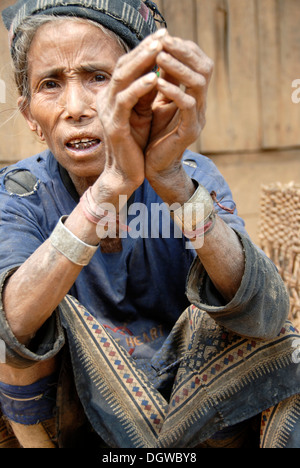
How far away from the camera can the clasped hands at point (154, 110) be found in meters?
1.30

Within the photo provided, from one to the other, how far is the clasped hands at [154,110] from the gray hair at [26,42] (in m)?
0.47

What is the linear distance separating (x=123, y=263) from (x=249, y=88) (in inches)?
97.4

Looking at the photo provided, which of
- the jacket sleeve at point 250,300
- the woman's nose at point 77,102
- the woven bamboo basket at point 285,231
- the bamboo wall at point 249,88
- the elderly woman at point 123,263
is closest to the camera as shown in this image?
the elderly woman at point 123,263

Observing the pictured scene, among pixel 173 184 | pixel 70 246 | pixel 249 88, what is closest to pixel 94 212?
pixel 70 246

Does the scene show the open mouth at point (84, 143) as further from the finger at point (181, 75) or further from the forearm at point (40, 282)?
the finger at point (181, 75)

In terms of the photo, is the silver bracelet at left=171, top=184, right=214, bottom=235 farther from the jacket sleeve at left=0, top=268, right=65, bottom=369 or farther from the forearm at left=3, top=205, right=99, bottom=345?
the jacket sleeve at left=0, top=268, right=65, bottom=369

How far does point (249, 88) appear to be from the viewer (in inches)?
160

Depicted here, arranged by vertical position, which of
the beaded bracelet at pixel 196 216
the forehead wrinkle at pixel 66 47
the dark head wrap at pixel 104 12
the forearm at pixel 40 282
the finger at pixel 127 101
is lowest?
the forearm at pixel 40 282

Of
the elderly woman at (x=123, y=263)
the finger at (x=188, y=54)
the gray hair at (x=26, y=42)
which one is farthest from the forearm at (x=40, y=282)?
the gray hair at (x=26, y=42)

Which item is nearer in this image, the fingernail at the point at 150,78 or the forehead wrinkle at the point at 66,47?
the fingernail at the point at 150,78

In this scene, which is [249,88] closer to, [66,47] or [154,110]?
[66,47]

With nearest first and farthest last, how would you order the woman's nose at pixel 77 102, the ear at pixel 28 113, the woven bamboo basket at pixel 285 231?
the woman's nose at pixel 77 102
the ear at pixel 28 113
the woven bamboo basket at pixel 285 231

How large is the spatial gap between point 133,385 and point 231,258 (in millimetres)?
495

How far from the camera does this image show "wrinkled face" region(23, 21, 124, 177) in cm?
176
